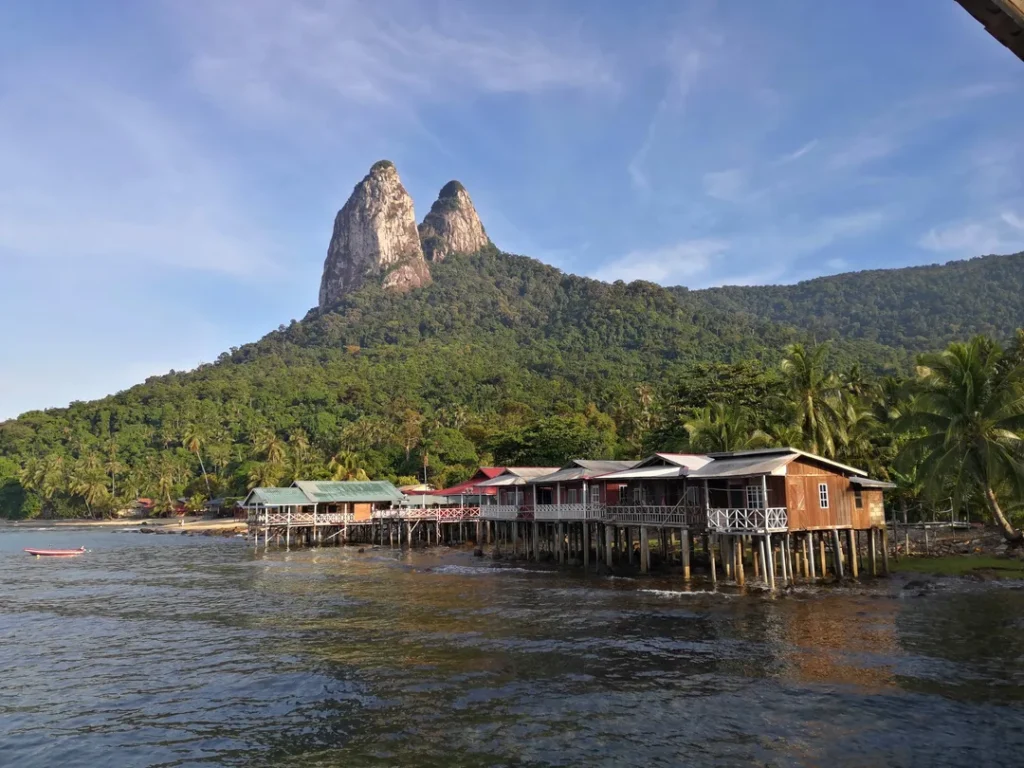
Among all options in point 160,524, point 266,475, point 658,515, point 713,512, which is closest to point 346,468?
point 266,475

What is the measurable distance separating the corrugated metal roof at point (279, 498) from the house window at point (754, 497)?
4394 centimetres

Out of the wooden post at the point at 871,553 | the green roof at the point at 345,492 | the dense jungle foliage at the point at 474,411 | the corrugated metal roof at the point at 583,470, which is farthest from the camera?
the green roof at the point at 345,492

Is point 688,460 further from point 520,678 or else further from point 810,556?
point 520,678

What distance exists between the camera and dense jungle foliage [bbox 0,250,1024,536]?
48719mm

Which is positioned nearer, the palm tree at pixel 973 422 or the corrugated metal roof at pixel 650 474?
the palm tree at pixel 973 422

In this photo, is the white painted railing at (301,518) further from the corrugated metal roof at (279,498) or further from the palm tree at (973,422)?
the palm tree at (973,422)

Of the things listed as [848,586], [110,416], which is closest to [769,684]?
[848,586]

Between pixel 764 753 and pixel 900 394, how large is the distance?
50.7 metres

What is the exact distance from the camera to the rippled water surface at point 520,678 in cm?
1348

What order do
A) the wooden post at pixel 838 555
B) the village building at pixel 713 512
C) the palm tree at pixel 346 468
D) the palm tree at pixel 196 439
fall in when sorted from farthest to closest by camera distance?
the palm tree at pixel 196 439, the palm tree at pixel 346 468, the wooden post at pixel 838 555, the village building at pixel 713 512

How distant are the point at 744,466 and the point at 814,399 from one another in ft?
52.9

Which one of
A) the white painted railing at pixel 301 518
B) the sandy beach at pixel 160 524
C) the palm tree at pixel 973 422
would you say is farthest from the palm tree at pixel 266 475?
the palm tree at pixel 973 422

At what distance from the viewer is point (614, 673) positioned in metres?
18.1

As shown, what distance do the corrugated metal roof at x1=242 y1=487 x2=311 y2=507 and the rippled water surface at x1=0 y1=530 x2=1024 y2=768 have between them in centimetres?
3096
